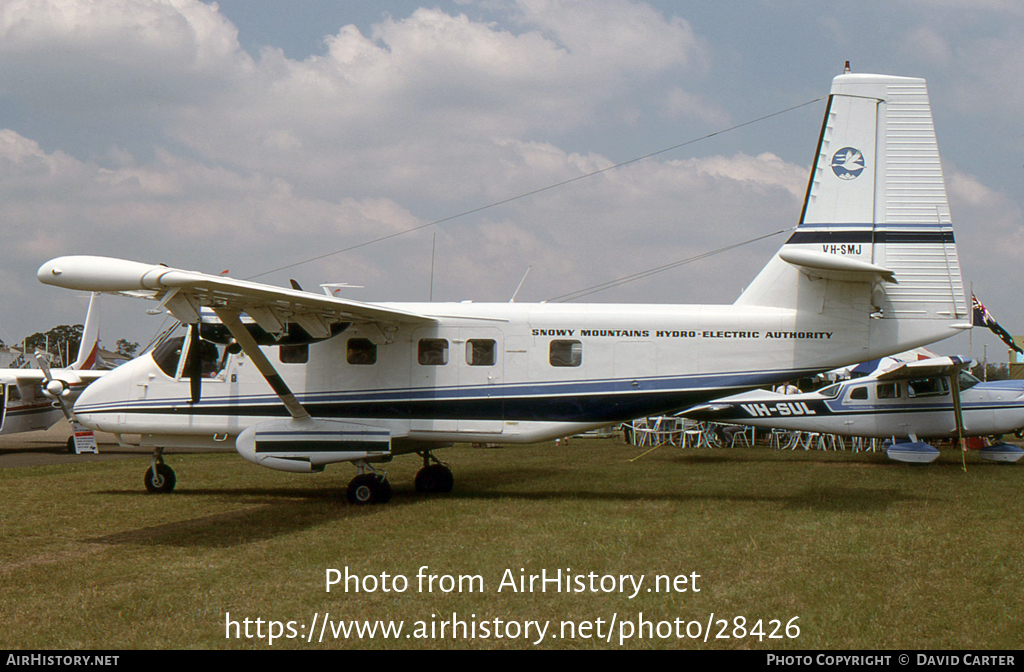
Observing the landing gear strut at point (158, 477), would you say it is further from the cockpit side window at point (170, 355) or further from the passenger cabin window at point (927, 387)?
the passenger cabin window at point (927, 387)

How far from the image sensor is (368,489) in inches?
420

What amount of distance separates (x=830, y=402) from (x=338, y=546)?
45.2 ft

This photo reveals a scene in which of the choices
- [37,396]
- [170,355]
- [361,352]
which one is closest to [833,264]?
[361,352]

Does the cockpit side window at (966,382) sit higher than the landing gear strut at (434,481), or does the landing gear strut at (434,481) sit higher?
the cockpit side window at (966,382)

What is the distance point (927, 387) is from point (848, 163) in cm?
956

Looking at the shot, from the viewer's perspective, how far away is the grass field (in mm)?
5168

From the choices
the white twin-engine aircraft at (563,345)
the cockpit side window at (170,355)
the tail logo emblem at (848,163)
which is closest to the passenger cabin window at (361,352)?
the white twin-engine aircraft at (563,345)

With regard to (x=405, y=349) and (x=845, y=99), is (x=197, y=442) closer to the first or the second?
→ (x=405, y=349)

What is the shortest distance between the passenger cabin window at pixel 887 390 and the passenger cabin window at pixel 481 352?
11.2 meters

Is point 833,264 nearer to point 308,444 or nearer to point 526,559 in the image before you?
point 526,559

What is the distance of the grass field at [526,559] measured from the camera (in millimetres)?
5168

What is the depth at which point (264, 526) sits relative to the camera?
29.8 ft

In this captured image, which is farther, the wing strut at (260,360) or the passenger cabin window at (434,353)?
the passenger cabin window at (434,353)

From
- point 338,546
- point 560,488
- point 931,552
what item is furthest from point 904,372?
point 338,546
